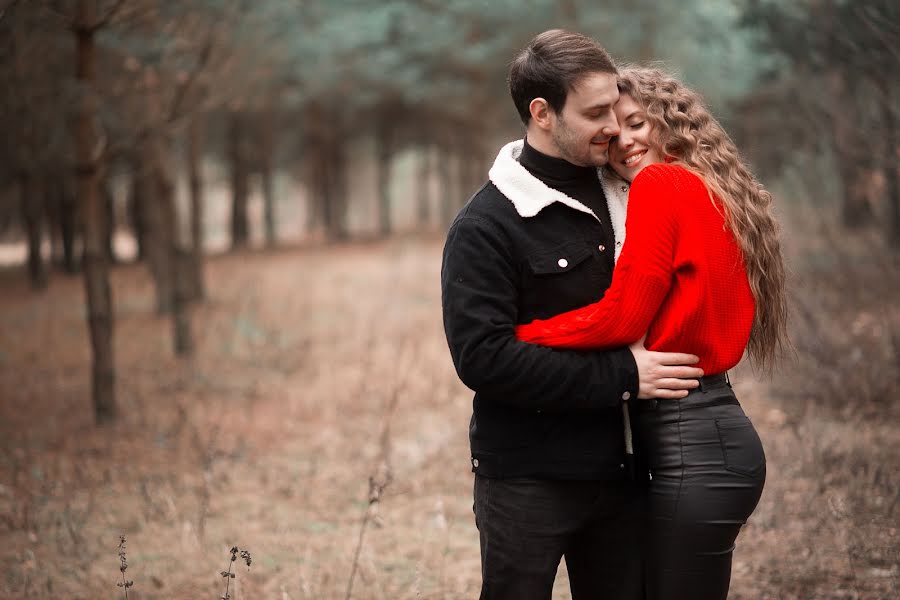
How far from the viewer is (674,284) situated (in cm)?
260

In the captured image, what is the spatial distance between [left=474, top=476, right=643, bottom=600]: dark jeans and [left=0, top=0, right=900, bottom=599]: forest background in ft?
4.14

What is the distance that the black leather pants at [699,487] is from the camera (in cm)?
255

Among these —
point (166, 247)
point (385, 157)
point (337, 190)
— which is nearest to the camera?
point (166, 247)

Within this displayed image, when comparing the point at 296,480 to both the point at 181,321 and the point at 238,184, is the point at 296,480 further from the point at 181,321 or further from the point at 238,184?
the point at 238,184

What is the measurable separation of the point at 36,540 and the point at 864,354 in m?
6.46

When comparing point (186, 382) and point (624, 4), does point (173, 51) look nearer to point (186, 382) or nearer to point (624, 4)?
point (186, 382)

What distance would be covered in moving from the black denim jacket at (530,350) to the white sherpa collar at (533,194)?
0.07ft

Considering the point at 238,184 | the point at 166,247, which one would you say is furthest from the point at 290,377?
the point at 238,184

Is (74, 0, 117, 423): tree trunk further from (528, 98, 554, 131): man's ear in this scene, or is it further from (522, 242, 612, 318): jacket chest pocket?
(522, 242, 612, 318): jacket chest pocket

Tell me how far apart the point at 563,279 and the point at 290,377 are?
8.10 meters

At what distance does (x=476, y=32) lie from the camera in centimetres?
2223

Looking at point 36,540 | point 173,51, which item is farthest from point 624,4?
point 36,540

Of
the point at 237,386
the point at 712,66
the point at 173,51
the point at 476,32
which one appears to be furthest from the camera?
the point at 712,66

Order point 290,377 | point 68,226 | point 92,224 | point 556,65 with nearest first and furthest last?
point 556,65, point 92,224, point 290,377, point 68,226
